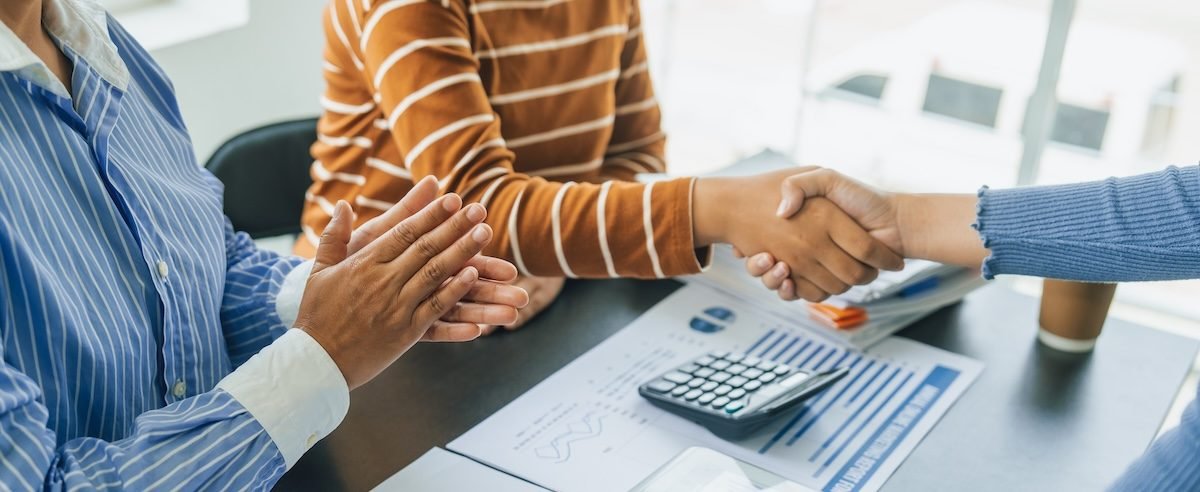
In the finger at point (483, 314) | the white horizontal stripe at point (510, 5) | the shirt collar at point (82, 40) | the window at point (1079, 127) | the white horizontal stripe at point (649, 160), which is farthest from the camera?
the window at point (1079, 127)

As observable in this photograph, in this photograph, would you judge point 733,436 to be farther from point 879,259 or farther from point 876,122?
point 876,122

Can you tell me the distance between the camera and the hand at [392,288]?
93cm

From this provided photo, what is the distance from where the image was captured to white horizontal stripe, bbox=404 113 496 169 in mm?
1346

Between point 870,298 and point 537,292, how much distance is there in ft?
1.32

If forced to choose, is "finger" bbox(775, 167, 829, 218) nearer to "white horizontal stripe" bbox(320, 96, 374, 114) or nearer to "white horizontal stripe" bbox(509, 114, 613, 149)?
"white horizontal stripe" bbox(509, 114, 613, 149)

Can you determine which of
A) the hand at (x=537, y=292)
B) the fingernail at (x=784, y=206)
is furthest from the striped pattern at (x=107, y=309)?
the fingernail at (x=784, y=206)

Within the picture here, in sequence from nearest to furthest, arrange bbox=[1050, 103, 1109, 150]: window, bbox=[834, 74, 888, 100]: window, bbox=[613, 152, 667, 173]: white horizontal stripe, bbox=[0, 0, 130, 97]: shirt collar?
bbox=[0, 0, 130, 97]: shirt collar → bbox=[613, 152, 667, 173]: white horizontal stripe → bbox=[1050, 103, 1109, 150]: window → bbox=[834, 74, 888, 100]: window

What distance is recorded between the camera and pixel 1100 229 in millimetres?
1115

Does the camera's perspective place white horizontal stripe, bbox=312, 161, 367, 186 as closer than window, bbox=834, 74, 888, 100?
Yes

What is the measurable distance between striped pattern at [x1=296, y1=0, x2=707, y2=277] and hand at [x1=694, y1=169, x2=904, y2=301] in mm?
37

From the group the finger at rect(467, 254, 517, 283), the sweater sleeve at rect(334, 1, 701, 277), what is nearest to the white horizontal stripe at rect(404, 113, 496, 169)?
the sweater sleeve at rect(334, 1, 701, 277)

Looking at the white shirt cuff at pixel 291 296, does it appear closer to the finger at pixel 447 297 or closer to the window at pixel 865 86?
the finger at pixel 447 297

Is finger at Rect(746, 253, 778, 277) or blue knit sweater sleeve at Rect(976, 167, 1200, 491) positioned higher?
blue knit sweater sleeve at Rect(976, 167, 1200, 491)

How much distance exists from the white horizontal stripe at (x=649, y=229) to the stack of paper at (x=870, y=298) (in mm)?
109
